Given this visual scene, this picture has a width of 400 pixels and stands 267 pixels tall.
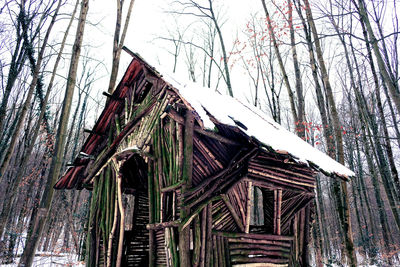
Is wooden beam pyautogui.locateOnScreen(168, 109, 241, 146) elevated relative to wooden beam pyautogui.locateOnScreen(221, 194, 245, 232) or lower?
elevated

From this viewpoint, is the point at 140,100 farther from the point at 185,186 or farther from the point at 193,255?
the point at 193,255

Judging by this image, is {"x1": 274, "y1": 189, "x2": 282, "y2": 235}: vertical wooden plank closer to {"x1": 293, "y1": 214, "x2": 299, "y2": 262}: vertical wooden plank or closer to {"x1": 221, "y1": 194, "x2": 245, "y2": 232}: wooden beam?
{"x1": 293, "y1": 214, "x2": 299, "y2": 262}: vertical wooden plank

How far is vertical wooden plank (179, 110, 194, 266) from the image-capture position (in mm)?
5066

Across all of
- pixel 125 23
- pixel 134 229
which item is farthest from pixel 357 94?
pixel 134 229

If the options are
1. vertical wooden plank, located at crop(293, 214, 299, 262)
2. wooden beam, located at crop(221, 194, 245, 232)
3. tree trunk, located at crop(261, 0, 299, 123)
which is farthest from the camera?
tree trunk, located at crop(261, 0, 299, 123)

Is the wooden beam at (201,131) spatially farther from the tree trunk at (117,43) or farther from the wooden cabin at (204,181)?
the tree trunk at (117,43)

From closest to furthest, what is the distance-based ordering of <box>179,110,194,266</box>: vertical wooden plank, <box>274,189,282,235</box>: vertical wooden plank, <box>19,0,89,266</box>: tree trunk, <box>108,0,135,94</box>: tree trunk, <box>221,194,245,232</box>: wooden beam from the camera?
1. <box>179,110,194,266</box>: vertical wooden plank
2. <box>221,194,245,232</box>: wooden beam
3. <box>274,189,282,235</box>: vertical wooden plank
4. <box>19,0,89,266</box>: tree trunk
5. <box>108,0,135,94</box>: tree trunk

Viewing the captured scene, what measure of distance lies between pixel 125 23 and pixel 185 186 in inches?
343

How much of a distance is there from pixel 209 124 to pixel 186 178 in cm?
142

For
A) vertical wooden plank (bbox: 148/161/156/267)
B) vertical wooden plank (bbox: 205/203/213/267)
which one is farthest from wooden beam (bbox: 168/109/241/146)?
vertical wooden plank (bbox: 148/161/156/267)

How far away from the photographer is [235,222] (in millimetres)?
5809

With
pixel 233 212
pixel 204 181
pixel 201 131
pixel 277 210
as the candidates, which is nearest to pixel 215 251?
pixel 233 212

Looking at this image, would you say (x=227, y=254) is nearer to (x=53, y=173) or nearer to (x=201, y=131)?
(x=201, y=131)

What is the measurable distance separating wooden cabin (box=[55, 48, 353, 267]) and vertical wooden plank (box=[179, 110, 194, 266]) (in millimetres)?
→ 17
